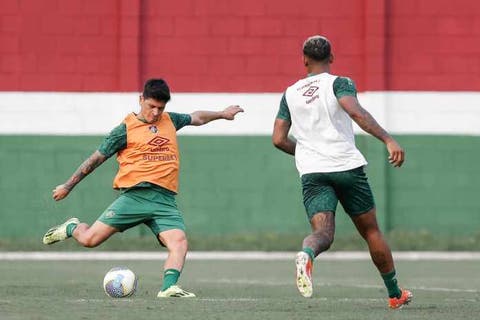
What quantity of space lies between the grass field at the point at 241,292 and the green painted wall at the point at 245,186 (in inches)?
85.3

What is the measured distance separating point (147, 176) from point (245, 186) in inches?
344

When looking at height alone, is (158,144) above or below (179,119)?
below

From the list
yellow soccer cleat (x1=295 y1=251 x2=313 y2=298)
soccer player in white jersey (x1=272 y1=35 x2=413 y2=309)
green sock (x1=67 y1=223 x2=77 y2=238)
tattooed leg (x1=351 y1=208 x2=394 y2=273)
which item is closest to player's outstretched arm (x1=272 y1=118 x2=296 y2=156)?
soccer player in white jersey (x1=272 y1=35 x2=413 y2=309)

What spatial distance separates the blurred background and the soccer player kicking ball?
27.0 ft

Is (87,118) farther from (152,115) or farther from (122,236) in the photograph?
(152,115)

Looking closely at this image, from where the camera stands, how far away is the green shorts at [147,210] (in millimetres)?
12281

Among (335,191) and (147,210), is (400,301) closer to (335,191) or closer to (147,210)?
(335,191)

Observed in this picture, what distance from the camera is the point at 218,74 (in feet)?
67.9

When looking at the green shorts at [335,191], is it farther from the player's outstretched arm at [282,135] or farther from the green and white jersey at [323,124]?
the player's outstretched arm at [282,135]

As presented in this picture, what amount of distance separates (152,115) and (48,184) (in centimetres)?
884

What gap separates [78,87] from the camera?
20688 millimetres

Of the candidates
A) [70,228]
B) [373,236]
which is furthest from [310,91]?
[70,228]

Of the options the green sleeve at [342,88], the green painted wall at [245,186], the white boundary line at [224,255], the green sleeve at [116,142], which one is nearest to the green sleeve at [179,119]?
the green sleeve at [116,142]

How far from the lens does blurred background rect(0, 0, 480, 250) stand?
20.7 m
